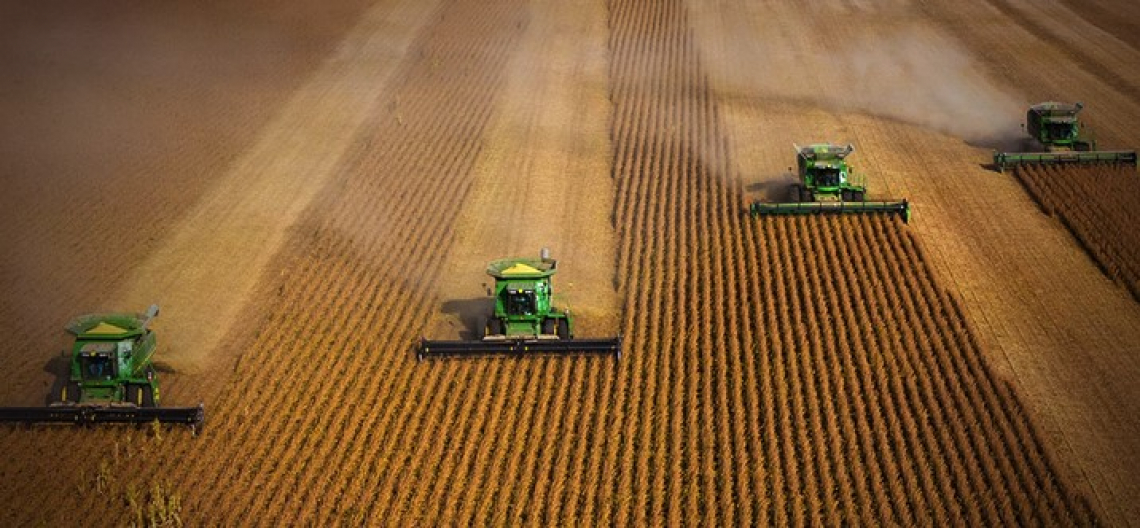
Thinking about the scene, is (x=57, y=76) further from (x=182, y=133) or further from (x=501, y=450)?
(x=501, y=450)

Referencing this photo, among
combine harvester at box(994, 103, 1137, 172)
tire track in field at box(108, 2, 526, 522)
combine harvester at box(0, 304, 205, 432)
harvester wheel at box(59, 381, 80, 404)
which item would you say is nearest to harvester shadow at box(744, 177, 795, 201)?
combine harvester at box(994, 103, 1137, 172)

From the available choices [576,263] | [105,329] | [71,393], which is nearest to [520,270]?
[576,263]

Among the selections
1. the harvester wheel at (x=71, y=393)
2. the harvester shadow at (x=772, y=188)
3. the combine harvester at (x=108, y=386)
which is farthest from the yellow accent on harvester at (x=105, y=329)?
the harvester shadow at (x=772, y=188)

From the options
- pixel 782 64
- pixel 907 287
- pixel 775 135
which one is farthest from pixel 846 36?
pixel 907 287

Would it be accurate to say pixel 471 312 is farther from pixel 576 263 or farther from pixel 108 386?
pixel 108 386

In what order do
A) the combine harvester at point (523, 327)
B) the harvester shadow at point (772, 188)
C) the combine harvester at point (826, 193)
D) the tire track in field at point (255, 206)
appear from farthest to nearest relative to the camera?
1. the harvester shadow at point (772, 188)
2. the combine harvester at point (826, 193)
3. the tire track in field at point (255, 206)
4. the combine harvester at point (523, 327)

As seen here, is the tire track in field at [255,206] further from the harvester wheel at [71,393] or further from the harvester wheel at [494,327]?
the harvester wheel at [494,327]
